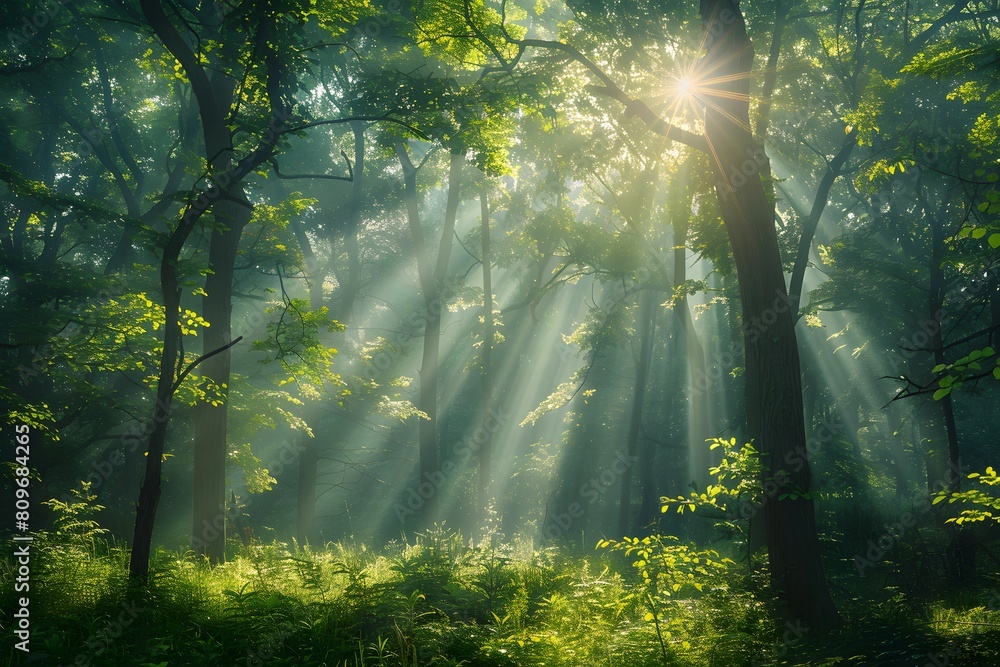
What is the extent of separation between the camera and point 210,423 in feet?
34.5

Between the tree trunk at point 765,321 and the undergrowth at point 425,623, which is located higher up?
the tree trunk at point 765,321

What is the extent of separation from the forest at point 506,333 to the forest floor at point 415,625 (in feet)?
0.14

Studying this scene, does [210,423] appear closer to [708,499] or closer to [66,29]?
[708,499]

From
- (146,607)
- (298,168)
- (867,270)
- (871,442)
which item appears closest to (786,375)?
(146,607)

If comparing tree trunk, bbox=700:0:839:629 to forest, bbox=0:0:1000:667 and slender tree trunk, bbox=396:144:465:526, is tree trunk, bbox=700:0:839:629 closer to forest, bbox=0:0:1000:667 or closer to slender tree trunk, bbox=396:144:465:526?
forest, bbox=0:0:1000:667

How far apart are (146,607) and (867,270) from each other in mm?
19600

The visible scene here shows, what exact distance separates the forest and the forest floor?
4 centimetres

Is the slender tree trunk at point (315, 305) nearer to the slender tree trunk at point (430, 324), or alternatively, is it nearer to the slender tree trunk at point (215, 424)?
the slender tree trunk at point (430, 324)

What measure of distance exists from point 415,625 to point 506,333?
26117mm

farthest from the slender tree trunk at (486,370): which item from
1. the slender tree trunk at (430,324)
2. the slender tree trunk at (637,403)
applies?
the slender tree trunk at (637,403)

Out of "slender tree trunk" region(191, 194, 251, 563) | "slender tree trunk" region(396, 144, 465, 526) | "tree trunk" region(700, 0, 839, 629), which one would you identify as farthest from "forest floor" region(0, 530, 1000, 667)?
"slender tree trunk" region(396, 144, 465, 526)

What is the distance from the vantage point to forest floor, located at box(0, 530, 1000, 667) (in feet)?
16.0

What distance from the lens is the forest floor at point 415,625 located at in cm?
487

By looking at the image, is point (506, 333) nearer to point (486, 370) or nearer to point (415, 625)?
point (486, 370)
